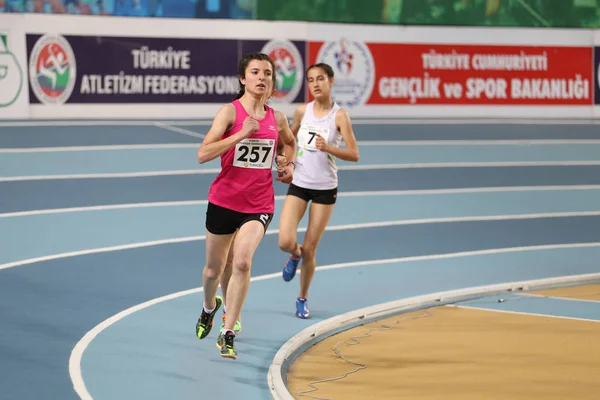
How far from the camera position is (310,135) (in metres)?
8.84

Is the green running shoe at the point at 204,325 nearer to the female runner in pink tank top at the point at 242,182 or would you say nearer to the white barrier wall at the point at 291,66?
the female runner in pink tank top at the point at 242,182

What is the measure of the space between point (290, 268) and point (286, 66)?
1268cm

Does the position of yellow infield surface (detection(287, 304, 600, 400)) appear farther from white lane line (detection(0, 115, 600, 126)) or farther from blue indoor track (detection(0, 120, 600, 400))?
white lane line (detection(0, 115, 600, 126))

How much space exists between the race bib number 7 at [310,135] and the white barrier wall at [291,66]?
38.6ft

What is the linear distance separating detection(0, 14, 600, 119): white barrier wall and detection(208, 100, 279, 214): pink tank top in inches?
514

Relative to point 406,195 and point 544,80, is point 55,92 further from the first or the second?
point 544,80

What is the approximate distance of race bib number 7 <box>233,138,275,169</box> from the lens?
7.21 metres

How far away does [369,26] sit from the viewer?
883 inches

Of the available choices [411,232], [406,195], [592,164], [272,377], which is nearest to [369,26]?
[592,164]

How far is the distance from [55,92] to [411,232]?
977cm

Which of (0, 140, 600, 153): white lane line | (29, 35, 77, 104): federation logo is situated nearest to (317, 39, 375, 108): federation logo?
(0, 140, 600, 153): white lane line

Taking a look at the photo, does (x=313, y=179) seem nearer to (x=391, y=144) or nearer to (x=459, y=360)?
(x=459, y=360)

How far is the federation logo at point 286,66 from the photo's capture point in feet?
70.4

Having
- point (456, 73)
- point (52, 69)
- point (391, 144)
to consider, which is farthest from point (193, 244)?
point (456, 73)
